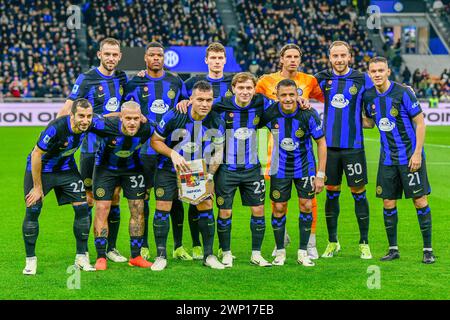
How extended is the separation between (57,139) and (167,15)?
97.6ft

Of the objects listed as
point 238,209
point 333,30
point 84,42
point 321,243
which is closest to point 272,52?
point 333,30

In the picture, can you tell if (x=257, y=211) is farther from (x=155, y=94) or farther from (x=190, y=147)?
(x=155, y=94)

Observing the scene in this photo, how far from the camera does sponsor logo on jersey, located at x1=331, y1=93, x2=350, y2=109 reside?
8.31 m

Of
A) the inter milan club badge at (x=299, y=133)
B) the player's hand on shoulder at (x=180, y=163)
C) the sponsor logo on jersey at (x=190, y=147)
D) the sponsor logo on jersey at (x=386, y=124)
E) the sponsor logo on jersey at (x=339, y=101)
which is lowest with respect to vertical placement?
the player's hand on shoulder at (x=180, y=163)

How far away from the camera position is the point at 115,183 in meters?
7.82

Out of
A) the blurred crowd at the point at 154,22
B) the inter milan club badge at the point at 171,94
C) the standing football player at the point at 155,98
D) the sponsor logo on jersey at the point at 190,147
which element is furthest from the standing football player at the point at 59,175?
the blurred crowd at the point at 154,22

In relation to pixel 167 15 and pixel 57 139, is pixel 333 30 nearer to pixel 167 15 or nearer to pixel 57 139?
pixel 167 15

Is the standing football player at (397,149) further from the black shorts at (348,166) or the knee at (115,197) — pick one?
the knee at (115,197)

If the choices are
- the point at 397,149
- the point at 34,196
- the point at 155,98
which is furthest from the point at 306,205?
the point at 34,196

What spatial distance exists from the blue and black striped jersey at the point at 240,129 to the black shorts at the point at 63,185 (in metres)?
1.46

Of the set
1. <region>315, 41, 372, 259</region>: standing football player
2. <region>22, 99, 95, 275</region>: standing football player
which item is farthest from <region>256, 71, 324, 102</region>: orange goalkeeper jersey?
<region>22, 99, 95, 275</region>: standing football player

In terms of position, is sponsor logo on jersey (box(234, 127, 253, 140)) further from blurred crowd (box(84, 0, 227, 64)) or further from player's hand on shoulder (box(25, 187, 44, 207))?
blurred crowd (box(84, 0, 227, 64))

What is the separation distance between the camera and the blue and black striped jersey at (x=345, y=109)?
8266 millimetres

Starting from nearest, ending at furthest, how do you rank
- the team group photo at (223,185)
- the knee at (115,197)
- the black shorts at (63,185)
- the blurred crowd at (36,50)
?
1. the team group photo at (223,185)
2. the black shorts at (63,185)
3. the knee at (115,197)
4. the blurred crowd at (36,50)
